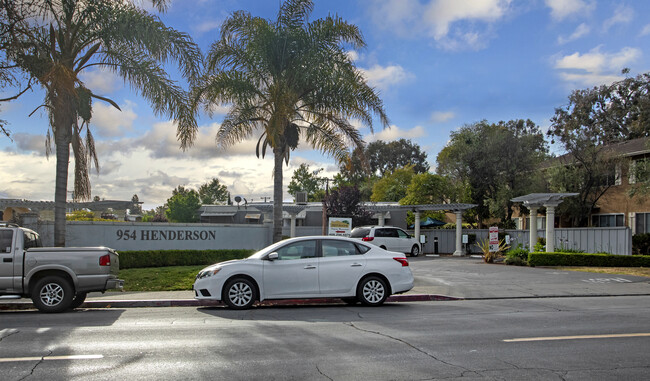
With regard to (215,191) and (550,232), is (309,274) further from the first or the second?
(215,191)

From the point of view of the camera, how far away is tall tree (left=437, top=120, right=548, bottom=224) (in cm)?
3756

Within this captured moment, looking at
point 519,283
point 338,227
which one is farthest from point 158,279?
point 519,283

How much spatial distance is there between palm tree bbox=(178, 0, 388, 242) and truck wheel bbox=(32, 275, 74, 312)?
842cm

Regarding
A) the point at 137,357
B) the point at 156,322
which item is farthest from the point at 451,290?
the point at 137,357

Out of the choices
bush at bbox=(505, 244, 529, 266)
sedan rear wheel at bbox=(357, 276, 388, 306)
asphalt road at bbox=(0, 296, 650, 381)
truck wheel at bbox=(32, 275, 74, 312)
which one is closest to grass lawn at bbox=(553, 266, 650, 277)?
bush at bbox=(505, 244, 529, 266)

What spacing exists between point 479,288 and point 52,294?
10806 mm

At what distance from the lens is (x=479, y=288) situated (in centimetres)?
1541

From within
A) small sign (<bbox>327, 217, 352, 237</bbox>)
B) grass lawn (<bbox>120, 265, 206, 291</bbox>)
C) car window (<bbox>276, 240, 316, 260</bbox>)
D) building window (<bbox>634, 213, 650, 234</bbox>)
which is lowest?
grass lawn (<bbox>120, 265, 206, 291</bbox>)

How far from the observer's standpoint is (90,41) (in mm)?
15930

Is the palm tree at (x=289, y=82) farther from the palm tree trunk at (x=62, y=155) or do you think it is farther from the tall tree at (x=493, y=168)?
the tall tree at (x=493, y=168)

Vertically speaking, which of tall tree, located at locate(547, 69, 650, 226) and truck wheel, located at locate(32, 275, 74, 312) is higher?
tall tree, located at locate(547, 69, 650, 226)

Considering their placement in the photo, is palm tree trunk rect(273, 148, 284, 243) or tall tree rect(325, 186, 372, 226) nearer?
palm tree trunk rect(273, 148, 284, 243)

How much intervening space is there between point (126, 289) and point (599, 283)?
1399 centimetres

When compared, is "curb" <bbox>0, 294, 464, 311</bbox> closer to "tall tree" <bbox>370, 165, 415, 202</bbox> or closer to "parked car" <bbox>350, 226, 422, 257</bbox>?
"parked car" <bbox>350, 226, 422, 257</bbox>
